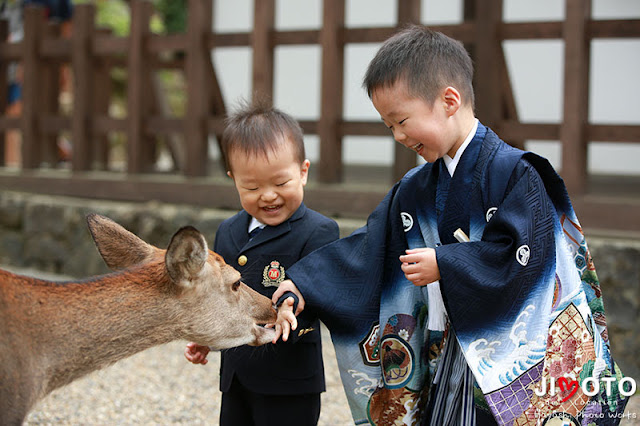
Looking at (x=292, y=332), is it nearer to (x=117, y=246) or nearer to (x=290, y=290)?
(x=290, y=290)

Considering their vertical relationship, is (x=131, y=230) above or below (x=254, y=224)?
below

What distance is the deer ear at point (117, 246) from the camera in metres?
2.70

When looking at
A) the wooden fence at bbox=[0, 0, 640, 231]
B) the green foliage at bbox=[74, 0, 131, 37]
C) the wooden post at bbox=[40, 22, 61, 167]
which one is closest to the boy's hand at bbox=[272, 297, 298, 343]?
the wooden fence at bbox=[0, 0, 640, 231]

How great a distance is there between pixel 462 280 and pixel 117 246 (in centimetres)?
123

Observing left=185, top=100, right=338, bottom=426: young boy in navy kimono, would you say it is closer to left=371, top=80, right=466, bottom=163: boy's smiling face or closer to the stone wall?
left=371, top=80, right=466, bottom=163: boy's smiling face

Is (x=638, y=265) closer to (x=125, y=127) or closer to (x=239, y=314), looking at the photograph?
(x=239, y=314)

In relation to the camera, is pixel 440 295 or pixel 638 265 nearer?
pixel 440 295

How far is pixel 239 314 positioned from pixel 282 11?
17.4 feet

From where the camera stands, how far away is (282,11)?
24.6 ft

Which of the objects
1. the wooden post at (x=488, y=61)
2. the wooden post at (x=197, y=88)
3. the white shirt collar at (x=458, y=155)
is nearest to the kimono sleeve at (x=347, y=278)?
the white shirt collar at (x=458, y=155)

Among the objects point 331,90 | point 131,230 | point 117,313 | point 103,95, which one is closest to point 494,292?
point 117,313

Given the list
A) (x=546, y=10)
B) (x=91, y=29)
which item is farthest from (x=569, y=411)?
(x=91, y=29)

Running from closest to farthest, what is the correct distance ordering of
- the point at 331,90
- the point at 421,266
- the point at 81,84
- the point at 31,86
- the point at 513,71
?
the point at 421,266 → the point at 331,90 → the point at 513,71 → the point at 81,84 → the point at 31,86

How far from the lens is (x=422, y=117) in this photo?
2.67 metres
